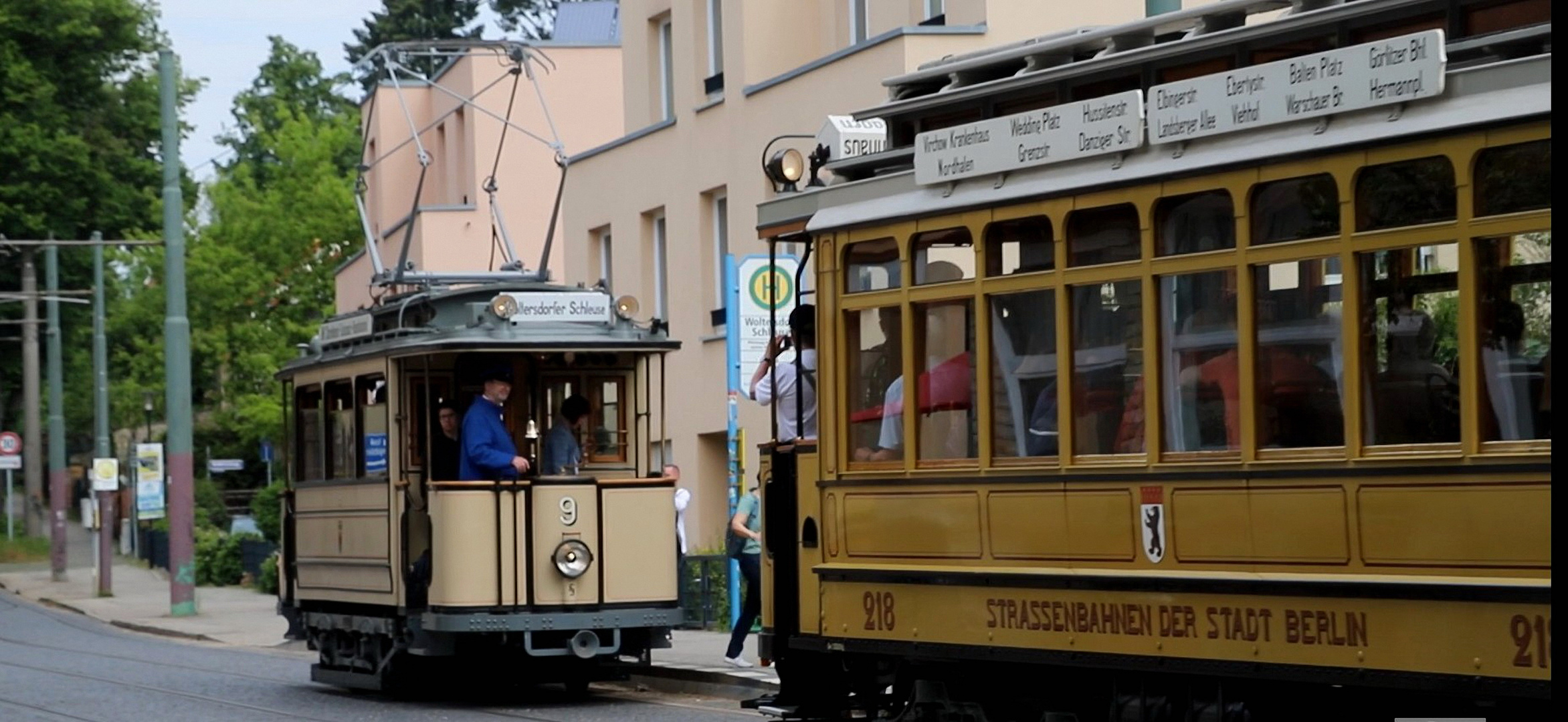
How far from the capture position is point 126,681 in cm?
2017

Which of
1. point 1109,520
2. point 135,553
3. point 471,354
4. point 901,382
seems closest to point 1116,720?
point 1109,520

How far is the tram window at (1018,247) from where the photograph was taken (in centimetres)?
982

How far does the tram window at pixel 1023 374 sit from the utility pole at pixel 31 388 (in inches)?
1419

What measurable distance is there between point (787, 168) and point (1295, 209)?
3.39 meters

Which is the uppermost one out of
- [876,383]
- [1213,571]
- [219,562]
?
[876,383]

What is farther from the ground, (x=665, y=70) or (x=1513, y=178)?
(x=665, y=70)

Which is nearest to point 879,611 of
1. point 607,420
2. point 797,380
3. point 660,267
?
point 797,380

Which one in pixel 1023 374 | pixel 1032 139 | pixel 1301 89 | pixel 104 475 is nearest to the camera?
pixel 1301 89

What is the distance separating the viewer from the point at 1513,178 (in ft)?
25.6

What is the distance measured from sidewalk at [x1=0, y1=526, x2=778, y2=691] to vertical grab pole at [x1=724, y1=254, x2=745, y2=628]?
18.5 inches

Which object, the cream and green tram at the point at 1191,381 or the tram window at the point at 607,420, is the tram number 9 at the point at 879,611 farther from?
the tram window at the point at 607,420

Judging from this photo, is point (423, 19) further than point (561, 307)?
Yes

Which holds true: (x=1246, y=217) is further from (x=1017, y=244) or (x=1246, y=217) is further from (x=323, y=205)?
(x=323, y=205)

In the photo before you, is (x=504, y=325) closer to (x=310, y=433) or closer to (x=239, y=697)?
(x=310, y=433)
